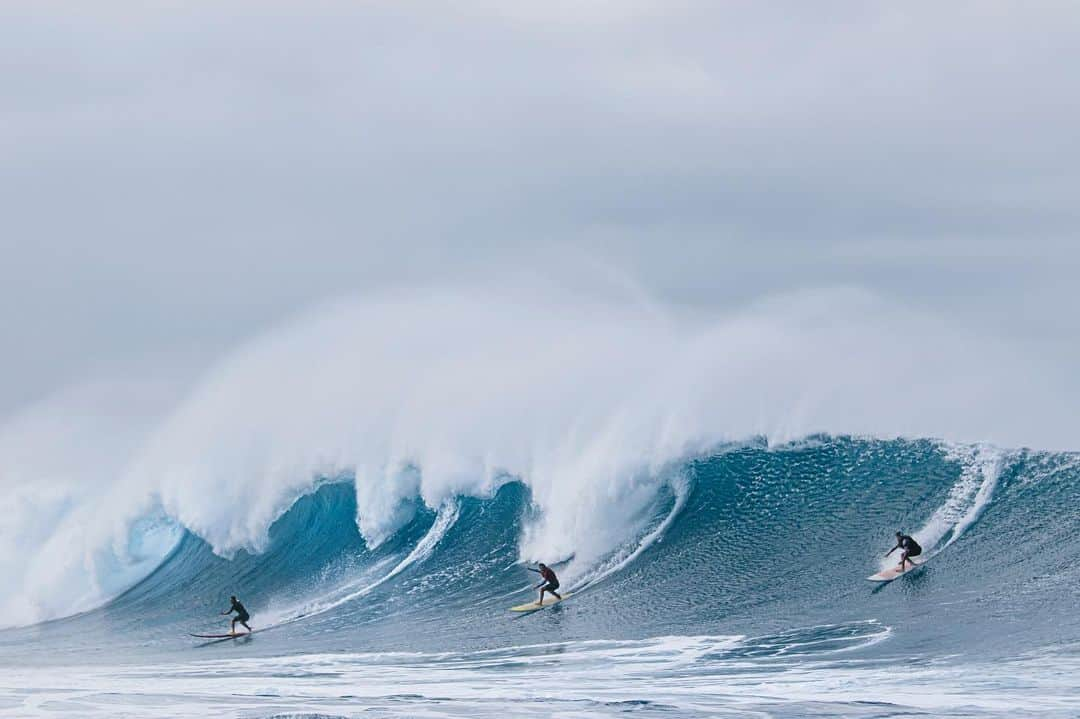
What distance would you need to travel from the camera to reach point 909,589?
15828mm

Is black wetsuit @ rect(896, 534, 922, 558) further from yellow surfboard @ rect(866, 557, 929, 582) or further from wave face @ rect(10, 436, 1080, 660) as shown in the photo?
wave face @ rect(10, 436, 1080, 660)

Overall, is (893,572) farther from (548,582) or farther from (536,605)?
(536,605)

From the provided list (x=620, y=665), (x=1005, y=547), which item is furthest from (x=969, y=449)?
(x=620, y=665)

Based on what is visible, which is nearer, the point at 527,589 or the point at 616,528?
the point at 527,589

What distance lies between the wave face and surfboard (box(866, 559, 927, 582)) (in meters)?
0.20

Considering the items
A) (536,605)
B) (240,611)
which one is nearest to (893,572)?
(536,605)

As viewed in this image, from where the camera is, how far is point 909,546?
54.9 feet

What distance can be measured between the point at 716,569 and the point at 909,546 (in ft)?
8.20

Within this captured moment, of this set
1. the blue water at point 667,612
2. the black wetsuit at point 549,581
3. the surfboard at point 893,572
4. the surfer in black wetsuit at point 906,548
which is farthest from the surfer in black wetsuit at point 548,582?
the surfer in black wetsuit at point 906,548

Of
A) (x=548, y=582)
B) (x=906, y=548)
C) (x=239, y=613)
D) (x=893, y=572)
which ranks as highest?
(x=239, y=613)

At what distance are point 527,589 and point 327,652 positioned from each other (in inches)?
123

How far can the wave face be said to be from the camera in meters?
15.1

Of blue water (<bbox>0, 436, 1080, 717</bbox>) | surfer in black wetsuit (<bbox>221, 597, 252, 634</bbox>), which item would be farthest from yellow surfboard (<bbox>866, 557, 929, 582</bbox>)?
surfer in black wetsuit (<bbox>221, 597, 252, 634</bbox>)

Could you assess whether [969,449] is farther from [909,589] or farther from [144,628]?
[144,628]
